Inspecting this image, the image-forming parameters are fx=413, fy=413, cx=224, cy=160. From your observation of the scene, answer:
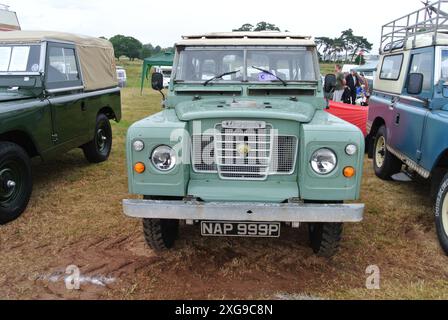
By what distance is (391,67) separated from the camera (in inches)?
243

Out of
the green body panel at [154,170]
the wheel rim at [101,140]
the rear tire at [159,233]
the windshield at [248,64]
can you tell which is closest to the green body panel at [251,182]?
the green body panel at [154,170]

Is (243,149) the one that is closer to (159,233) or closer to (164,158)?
(164,158)

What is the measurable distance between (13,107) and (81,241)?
170 cm

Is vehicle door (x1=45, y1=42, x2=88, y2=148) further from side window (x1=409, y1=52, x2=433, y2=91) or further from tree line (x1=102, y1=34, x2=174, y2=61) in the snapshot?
tree line (x1=102, y1=34, x2=174, y2=61)

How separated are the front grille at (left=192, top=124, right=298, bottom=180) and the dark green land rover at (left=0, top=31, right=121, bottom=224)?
239 centimetres

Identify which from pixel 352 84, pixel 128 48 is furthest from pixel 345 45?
pixel 352 84

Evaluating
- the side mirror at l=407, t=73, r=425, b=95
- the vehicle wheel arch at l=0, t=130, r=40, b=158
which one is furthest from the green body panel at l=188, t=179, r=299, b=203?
the vehicle wheel arch at l=0, t=130, r=40, b=158

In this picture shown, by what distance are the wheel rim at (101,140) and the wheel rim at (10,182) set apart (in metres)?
2.38

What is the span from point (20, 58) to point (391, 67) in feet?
17.1

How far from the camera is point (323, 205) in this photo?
3.01m

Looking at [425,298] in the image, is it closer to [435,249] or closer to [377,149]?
[435,249]

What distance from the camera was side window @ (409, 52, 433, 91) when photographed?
4.71 m

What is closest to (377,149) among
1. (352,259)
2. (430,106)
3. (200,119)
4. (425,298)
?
(430,106)

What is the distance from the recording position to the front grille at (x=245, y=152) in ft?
10.7
